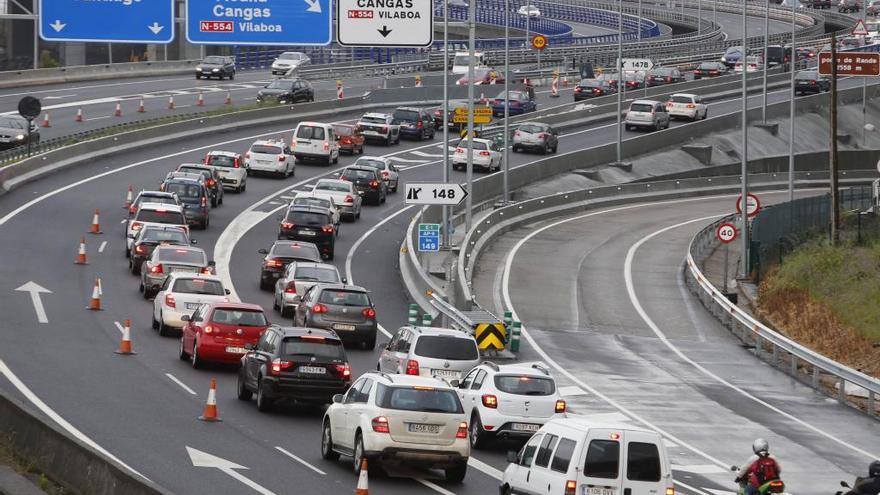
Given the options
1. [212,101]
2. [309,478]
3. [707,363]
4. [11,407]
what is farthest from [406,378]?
[212,101]

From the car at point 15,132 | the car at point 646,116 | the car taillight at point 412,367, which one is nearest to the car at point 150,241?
the car taillight at point 412,367

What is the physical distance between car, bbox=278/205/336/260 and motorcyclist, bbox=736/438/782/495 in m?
28.9

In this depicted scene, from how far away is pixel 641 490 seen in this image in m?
18.3

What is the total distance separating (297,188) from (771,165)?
31.8m

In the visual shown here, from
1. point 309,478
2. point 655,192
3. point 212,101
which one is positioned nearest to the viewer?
point 309,478

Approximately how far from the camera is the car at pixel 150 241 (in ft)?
134

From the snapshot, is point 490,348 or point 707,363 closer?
point 490,348

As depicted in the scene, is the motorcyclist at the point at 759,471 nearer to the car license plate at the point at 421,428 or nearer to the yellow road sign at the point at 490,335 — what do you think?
the car license plate at the point at 421,428

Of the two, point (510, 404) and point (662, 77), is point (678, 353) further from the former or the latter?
point (662, 77)

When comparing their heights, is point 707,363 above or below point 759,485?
below

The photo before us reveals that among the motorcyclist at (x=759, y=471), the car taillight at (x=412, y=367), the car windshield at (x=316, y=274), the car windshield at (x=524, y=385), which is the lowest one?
the car windshield at (x=316, y=274)

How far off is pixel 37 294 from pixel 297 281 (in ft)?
19.4

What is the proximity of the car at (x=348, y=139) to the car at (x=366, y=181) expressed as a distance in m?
9.23

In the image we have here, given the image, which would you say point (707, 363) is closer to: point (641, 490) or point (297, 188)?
point (641, 490)
